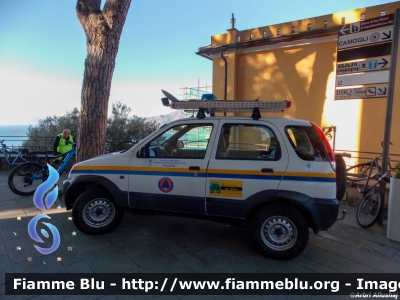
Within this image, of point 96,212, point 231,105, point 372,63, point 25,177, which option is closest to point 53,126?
point 25,177

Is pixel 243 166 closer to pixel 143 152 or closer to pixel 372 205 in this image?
pixel 143 152

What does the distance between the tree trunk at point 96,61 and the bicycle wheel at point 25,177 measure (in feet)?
4.20

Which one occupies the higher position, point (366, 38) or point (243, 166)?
point (366, 38)

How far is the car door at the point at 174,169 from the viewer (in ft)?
11.9

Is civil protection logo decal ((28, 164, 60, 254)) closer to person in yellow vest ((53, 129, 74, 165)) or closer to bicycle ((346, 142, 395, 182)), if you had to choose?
person in yellow vest ((53, 129, 74, 165))

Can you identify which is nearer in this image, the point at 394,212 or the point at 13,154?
the point at 394,212

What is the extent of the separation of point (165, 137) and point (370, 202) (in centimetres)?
396

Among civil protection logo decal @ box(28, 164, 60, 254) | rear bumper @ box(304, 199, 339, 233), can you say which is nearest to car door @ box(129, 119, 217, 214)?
civil protection logo decal @ box(28, 164, 60, 254)

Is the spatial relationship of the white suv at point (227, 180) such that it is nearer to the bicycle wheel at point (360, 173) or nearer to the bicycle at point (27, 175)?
the bicycle at point (27, 175)

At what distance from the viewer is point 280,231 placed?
135 inches

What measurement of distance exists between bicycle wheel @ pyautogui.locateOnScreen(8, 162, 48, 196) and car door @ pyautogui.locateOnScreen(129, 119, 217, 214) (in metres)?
A: 3.74

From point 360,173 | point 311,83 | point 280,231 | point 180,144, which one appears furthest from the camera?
point 311,83

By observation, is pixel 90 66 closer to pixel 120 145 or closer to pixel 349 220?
pixel 120 145

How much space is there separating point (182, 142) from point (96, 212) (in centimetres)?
175
